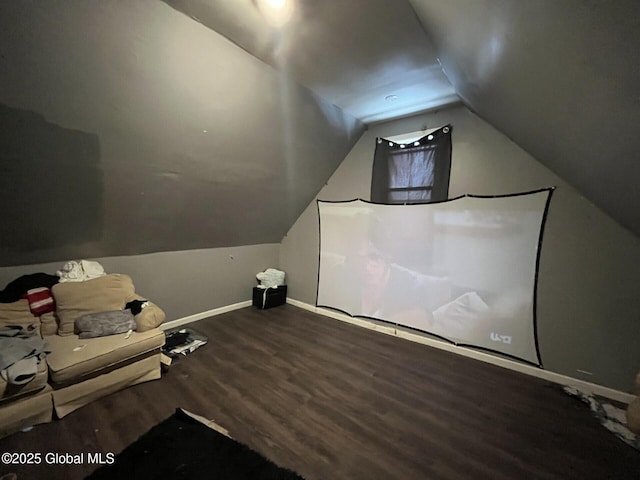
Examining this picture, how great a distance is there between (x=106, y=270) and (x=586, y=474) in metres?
4.35

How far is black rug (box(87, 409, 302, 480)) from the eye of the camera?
149 centimetres

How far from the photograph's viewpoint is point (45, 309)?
2375 mm

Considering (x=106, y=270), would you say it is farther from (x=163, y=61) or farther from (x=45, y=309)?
(x=163, y=61)

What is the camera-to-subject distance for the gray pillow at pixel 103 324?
2256mm

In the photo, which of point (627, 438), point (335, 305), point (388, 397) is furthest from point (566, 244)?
point (335, 305)

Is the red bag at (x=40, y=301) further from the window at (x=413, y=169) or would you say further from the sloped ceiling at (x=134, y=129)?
the window at (x=413, y=169)

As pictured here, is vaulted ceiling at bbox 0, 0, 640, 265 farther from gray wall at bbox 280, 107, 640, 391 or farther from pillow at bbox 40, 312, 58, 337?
pillow at bbox 40, 312, 58, 337

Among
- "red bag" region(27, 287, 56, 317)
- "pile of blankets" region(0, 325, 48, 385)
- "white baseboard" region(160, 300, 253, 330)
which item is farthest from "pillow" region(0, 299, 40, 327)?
"white baseboard" region(160, 300, 253, 330)

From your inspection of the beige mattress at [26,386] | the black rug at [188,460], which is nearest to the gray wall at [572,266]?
the black rug at [188,460]

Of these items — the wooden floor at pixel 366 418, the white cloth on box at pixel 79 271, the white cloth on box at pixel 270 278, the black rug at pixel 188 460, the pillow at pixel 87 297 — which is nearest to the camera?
the black rug at pixel 188 460

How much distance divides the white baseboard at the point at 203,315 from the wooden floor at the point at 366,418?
3.00ft

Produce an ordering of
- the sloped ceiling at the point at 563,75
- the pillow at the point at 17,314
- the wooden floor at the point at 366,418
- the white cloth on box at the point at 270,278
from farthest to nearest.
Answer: the white cloth on box at the point at 270,278, the pillow at the point at 17,314, the wooden floor at the point at 366,418, the sloped ceiling at the point at 563,75

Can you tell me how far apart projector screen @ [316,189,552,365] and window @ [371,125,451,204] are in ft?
0.45

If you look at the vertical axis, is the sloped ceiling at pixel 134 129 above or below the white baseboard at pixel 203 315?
above
